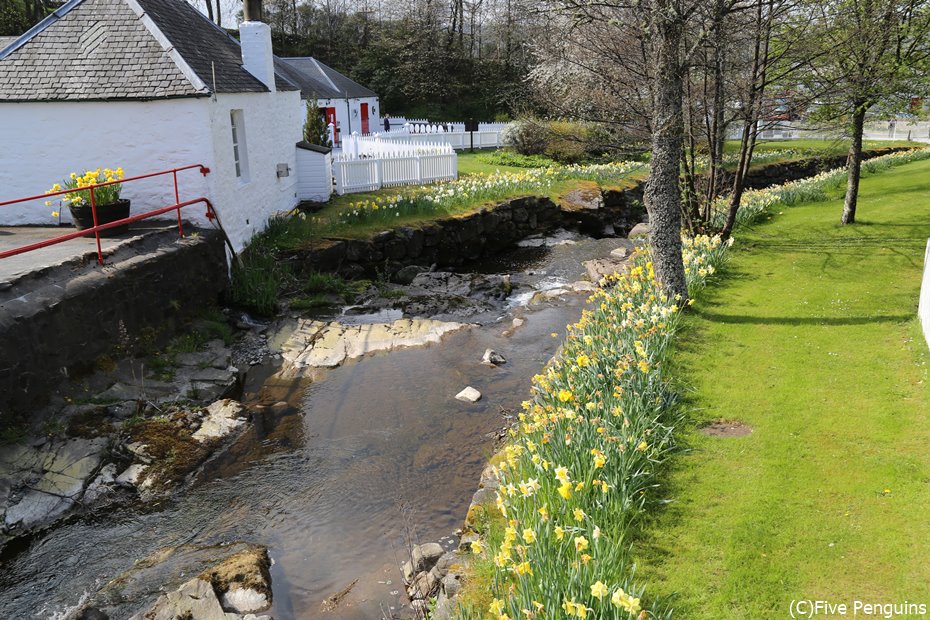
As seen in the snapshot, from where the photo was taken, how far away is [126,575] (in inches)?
253

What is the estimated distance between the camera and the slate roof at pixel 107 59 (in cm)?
1220

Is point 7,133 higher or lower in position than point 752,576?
higher

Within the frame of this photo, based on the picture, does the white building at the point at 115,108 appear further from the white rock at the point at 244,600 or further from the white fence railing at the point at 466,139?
the white fence railing at the point at 466,139

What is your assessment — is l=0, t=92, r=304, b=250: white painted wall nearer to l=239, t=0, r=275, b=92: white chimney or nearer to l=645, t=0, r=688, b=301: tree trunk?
l=239, t=0, r=275, b=92: white chimney

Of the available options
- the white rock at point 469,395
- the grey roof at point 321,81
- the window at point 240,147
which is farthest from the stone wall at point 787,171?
the white rock at point 469,395

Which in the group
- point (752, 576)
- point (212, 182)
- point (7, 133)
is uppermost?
point (7, 133)

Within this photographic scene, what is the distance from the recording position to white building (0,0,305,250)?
1223 cm

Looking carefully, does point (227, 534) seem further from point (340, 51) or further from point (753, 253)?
point (340, 51)

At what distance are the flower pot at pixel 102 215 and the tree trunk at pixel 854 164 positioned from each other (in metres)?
14.3

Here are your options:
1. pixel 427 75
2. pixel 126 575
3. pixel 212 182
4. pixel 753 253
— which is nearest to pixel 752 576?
pixel 126 575

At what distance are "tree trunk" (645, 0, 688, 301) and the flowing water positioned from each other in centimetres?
261

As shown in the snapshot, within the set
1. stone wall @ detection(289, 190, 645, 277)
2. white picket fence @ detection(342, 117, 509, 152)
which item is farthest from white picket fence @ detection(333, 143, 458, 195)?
white picket fence @ detection(342, 117, 509, 152)

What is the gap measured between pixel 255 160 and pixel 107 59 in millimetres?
3458

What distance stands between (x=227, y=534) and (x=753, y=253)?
36.7 feet
